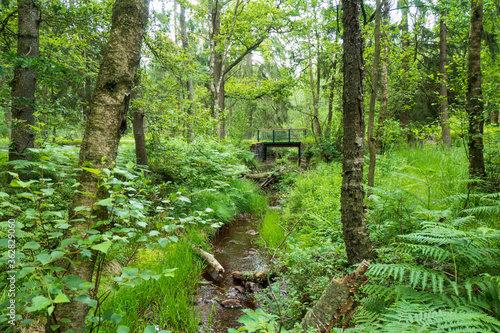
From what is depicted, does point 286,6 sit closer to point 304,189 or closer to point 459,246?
point 304,189

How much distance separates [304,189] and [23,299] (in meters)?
6.75

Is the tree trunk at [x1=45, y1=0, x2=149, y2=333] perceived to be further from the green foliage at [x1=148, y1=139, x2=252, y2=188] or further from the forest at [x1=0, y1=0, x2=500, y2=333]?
the green foliage at [x1=148, y1=139, x2=252, y2=188]

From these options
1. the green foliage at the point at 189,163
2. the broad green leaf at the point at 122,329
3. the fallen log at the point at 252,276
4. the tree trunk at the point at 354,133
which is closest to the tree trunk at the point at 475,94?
the tree trunk at the point at 354,133

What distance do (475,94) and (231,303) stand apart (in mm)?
4864

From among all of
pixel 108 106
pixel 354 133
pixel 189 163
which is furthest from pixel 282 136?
pixel 108 106

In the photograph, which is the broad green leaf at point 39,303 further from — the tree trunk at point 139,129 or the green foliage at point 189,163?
the green foliage at point 189,163

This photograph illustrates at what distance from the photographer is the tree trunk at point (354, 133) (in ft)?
7.77

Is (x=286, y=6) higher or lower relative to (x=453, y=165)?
higher

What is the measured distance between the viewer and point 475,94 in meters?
3.64

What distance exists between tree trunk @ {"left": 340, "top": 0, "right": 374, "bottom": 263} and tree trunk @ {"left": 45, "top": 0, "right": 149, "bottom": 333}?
1937 mm

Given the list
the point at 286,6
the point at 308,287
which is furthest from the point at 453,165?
the point at 286,6

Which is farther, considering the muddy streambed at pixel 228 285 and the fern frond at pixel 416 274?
the muddy streambed at pixel 228 285

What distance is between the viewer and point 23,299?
1089mm

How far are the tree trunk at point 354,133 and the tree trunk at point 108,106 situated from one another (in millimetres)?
1937
